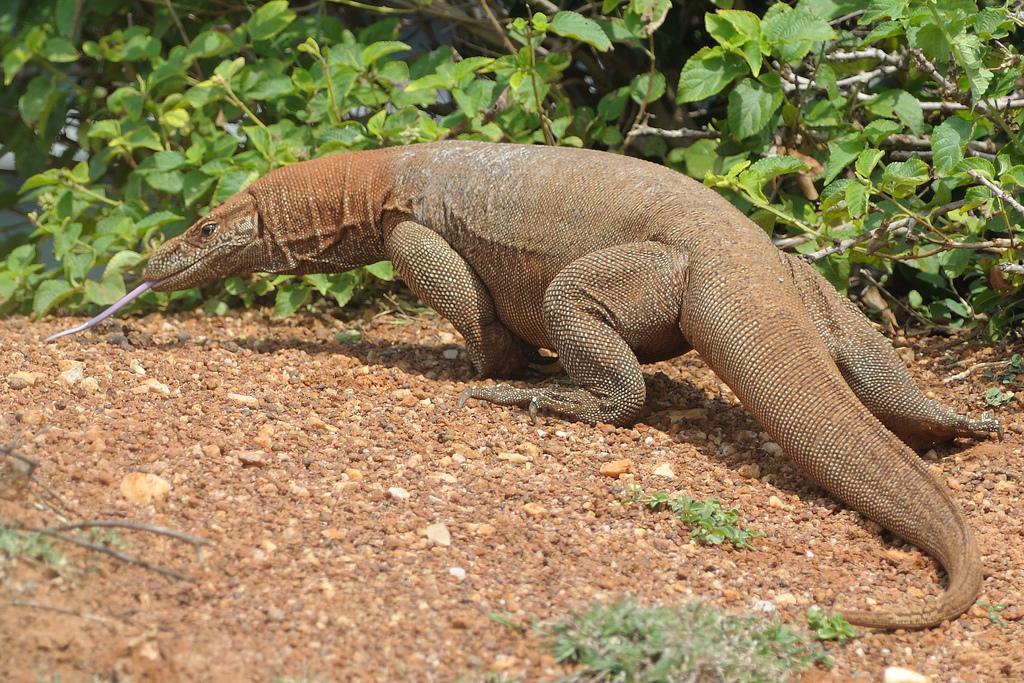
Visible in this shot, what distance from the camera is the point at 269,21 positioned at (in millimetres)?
6805

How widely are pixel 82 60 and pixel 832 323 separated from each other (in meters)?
5.95

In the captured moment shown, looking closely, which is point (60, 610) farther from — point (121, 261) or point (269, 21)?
point (269, 21)

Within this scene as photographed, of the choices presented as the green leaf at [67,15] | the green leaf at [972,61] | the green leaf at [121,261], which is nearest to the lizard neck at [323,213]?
the green leaf at [121,261]

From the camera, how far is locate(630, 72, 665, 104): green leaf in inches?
260

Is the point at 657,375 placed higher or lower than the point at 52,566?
lower

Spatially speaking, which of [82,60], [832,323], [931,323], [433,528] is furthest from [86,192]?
[931,323]

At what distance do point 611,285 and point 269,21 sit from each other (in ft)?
10.2

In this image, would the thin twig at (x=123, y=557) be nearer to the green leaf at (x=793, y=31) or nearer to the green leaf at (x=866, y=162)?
the green leaf at (x=866, y=162)

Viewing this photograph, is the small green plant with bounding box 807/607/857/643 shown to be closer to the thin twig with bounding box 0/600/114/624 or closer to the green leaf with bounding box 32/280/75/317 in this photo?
the thin twig with bounding box 0/600/114/624

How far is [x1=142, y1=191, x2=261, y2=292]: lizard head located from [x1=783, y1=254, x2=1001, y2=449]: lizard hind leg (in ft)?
8.92

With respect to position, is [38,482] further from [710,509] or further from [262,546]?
[710,509]

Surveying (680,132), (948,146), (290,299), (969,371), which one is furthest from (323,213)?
(969,371)

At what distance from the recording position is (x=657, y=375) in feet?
19.1

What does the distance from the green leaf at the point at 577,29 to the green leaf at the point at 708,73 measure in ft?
1.42
